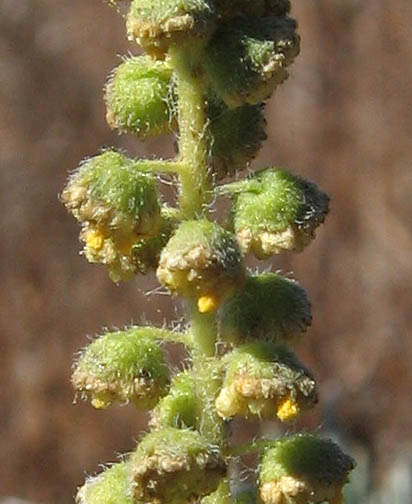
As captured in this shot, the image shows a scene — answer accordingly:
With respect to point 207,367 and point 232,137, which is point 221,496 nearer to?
point 207,367

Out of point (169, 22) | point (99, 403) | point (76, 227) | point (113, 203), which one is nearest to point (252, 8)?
point (169, 22)

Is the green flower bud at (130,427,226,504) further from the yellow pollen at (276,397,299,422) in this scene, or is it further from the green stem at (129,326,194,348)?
the green stem at (129,326,194,348)

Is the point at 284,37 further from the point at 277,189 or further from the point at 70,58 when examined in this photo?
the point at 70,58

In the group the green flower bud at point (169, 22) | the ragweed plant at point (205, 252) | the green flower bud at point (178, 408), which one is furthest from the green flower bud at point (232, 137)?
the green flower bud at point (178, 408)

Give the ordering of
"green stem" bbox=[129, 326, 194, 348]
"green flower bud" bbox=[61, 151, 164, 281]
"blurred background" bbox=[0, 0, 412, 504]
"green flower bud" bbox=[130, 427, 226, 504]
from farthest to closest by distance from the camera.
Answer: "blurred background" bbox=[0, 0, 412, 504], "green stem" bbox=[129, 326, 194, 348], "green flower bud" bbox=[61, 151, 164, 281], "green flower bud" bbox=[130, 427, 226, 504]

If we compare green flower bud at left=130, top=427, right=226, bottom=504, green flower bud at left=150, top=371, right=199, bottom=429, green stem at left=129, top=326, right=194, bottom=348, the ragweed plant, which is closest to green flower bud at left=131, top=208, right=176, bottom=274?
the ragweed plant

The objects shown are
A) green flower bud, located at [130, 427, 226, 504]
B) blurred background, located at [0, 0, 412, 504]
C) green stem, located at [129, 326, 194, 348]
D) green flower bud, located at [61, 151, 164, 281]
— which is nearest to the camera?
green flower bud, located at [130, 427, 226, 504]

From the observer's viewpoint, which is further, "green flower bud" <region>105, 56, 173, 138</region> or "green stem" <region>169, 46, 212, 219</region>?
"green flower bud" <region>105, 56, 173, 138</region>
